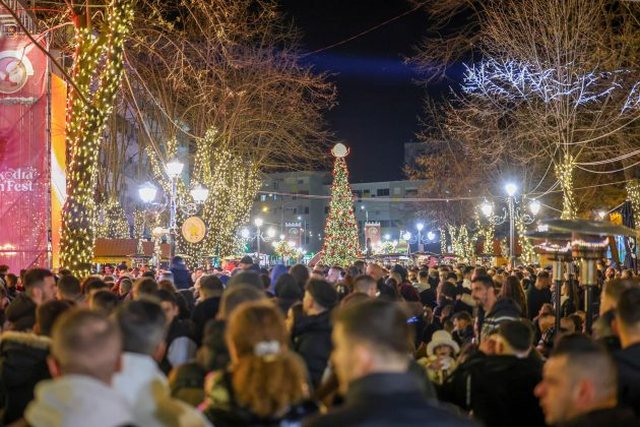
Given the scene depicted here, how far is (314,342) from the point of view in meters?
6.68

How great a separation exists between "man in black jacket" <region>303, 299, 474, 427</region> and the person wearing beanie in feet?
8.64

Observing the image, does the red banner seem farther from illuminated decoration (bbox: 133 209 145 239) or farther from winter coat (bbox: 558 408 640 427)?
illuminated decoration (bbox: 133 209 145 239)

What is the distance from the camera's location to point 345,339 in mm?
3730

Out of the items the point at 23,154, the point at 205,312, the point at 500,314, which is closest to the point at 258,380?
the point at 205,312

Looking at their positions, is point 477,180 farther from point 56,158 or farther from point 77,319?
point 77,319

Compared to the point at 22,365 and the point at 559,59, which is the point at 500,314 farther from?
the point at 559,59

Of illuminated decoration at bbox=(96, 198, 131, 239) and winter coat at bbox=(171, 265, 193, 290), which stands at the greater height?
illuminated decoration at bbox=(96, 198, 131, 239)

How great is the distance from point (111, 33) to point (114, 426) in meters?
15.1

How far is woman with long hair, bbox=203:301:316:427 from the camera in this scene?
13.1ft

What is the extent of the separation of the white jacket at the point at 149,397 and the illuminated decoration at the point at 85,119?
13.7 meters

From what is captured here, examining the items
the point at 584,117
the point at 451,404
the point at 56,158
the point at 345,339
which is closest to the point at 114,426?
the point at 345,339

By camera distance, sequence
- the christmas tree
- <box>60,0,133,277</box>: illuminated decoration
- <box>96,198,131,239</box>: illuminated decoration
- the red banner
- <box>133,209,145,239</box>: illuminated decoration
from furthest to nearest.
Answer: <box>133,209,145,239</box>: illuminated decoration < <box>96,198,131,239</box>: illuminated decoration < the christmas tree < the red banner < <box>60,0,133,277</box>: illuminated decoration

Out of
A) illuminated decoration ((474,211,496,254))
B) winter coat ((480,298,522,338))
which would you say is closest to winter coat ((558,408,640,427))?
winter coat ((480,298,522,338))

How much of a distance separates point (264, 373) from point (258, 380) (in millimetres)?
45
